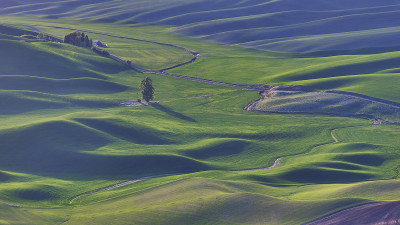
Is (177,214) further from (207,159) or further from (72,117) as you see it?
(72,117)

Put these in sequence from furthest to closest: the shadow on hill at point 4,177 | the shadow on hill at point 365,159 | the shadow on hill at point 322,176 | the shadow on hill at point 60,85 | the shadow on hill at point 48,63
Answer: the shadow on hill at point 48,63 < the shadow on hill at point 60,85 < the shadow on hill at point 365,159 < the shadow on hill at point 322,176 < the shadow on hill at point 4,177

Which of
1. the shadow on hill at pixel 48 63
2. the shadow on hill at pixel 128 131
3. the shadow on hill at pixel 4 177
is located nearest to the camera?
the shadow on hill at pixel 4 177

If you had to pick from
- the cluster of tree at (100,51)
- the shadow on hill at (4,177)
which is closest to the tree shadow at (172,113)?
the shadow on hill at (4,177)

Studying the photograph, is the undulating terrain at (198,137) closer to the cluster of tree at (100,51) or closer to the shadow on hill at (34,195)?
the shadow on hill at (34,195)

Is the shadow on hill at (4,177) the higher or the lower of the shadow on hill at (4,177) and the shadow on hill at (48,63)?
the lower

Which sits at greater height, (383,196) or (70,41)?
(70,41)

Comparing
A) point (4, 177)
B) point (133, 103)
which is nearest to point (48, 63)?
point (133, 103)

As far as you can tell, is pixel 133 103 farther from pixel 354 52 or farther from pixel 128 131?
pixel 354 52

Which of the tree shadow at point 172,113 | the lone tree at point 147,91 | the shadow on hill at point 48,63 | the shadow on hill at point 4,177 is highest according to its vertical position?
the shadow on hill at point 48,63

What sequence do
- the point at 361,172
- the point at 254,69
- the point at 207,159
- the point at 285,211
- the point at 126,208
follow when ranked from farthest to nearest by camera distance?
the point at 254,69 < the point at 207,159 < the point at 361,172 < the point at 126,208 < the point at 285,211

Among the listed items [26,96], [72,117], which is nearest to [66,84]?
[26,96]
